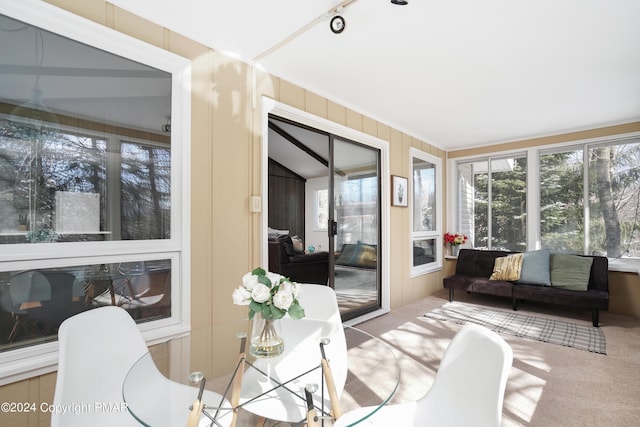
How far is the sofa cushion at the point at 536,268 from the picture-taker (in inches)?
170

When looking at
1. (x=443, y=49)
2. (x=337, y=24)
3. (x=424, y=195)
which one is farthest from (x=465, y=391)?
(x=424, y=195)

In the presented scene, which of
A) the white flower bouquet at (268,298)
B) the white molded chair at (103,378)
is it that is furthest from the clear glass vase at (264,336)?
the white molded chair at (103,378)

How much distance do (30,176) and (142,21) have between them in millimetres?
1189

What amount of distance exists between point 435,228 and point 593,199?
2.18m

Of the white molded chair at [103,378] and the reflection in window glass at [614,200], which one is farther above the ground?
the reflection in window glass at [614,200]

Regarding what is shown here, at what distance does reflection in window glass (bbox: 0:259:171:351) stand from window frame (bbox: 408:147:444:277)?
3606 millimetres

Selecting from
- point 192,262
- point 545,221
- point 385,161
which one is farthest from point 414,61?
point 545,221

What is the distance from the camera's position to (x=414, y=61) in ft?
8.92

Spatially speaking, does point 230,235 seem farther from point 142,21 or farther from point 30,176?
point 142,21

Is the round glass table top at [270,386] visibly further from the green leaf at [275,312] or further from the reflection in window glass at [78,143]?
the reflection in window glass at [78,143]

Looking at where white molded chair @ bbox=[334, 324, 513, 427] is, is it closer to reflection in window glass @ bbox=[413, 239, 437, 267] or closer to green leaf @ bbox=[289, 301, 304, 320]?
green leaf @ bbox=[289, 301, 304, 320]

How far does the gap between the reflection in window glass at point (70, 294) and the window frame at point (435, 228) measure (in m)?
3.61

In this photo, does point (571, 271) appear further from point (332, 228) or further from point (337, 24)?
point (337, 24)

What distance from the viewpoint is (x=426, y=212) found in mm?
5273
